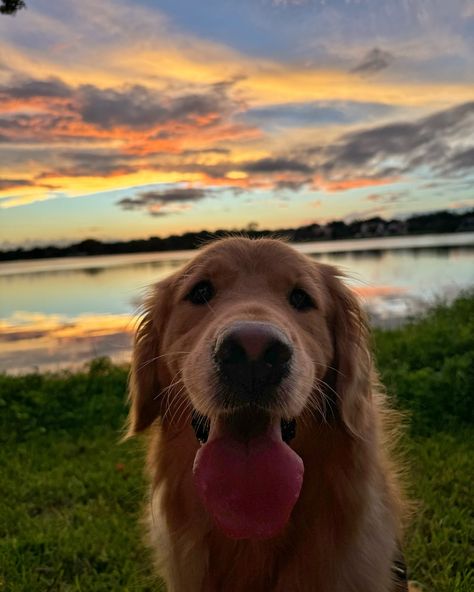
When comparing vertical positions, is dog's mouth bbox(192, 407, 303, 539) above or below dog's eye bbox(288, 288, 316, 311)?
below

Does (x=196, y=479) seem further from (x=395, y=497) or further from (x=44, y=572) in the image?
(x=44, y=572)

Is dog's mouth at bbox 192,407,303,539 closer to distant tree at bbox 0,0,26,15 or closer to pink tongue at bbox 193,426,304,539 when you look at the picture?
pink tongue at bbox 193,426,304,539

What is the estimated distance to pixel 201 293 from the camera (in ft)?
11.1

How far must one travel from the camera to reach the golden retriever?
8.90 feet

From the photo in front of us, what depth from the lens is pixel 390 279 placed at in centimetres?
1850

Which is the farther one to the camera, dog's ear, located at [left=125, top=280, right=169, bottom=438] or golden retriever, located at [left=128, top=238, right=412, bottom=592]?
dog's ear, located at [left=125, top=280, right=169, bottom=438]

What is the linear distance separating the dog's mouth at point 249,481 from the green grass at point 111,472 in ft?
6.17

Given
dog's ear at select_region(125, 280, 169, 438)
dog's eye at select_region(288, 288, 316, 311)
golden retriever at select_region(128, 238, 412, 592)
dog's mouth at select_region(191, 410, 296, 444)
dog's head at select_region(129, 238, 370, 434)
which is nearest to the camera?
dog's head at select_region(129, 238, 370, 434)

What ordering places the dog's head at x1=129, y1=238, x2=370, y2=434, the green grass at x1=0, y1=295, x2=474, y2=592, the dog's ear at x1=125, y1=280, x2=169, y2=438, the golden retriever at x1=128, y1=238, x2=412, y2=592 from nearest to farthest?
the dog's head at x1=129, y1=238, x2=370, y2=434 → the golden retriever at x1=128, y1=238, x2=412, y2=592 → the dog's ear at x1=125, y1=280, x2=169, y2=438 → the green grass at x1=0, y1=295, x2=474, y2=592

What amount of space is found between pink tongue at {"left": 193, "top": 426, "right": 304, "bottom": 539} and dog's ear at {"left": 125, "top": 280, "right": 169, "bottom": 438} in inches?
36.1

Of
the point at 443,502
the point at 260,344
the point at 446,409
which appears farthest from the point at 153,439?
the point at 446,409

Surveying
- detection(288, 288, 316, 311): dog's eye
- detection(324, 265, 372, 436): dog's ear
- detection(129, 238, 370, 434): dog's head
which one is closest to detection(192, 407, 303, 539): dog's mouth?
detection(129, 238, 370, 434): dog's head

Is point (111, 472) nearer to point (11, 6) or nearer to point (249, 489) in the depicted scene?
point (249, 489)

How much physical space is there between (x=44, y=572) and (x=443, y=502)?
10.3ft
